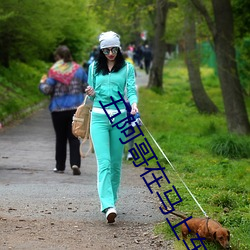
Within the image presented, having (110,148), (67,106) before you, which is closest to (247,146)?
(67,106)

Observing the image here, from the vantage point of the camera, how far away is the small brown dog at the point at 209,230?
612cm

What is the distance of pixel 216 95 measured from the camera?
33.7 m

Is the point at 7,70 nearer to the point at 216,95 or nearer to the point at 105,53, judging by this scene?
the point at 216,95

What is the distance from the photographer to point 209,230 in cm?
627

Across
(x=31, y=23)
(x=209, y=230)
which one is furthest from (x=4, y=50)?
(x=209, y=230)

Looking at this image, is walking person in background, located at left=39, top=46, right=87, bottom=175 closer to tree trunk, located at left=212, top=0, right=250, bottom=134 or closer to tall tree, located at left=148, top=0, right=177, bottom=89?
tree trunk, located at left=212, top=0, right=250, bottom=134

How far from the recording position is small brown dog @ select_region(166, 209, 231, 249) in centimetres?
612

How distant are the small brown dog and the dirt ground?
24 cm

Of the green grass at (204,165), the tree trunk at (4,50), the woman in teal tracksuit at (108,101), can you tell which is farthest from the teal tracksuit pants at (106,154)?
the tree trunk at (4,50)

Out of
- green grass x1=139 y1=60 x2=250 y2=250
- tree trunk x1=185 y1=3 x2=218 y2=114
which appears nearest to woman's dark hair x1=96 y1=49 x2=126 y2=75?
green grass x1=139 y1=60 x2=250 y2=250

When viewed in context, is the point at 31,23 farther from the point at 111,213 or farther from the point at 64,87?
the point at 111,213

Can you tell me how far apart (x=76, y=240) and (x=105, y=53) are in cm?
197

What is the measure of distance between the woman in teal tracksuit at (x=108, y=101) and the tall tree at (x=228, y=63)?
880 centimetres

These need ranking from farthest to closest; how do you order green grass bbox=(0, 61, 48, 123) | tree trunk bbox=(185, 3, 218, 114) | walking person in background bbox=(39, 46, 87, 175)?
tree trunk bbox=(185, 3, 218, 114) < green grass bbox=(0, 61, 48, 123) < walking person in background bbox=(39, 46, 87, 175)
